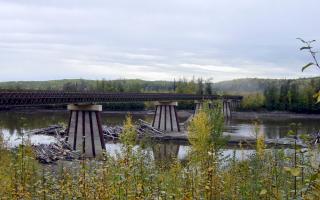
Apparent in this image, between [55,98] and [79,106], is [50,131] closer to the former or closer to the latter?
[79,106]

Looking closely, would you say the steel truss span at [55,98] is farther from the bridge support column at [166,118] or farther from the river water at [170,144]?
the bridge support column at [166,118]

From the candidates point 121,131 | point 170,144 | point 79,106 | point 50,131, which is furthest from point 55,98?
point 50,131

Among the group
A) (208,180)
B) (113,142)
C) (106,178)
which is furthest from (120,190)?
(113,142)

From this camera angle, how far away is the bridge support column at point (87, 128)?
57062 millimetres

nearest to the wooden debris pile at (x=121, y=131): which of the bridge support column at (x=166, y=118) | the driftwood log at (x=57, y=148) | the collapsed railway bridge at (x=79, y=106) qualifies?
the driftwood log at (x=57, y=148)

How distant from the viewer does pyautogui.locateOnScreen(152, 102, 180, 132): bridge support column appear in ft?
302

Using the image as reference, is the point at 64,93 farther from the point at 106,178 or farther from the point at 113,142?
the point at 106,178

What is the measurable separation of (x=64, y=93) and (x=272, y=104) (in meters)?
117

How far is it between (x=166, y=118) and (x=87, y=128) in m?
37.4

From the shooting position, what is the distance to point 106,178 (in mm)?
8125

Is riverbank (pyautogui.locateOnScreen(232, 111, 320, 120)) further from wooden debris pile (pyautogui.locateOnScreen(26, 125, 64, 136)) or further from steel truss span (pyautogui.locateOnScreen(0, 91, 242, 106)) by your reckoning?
steel truss span (pyautogui.locateOnScreen(0, 91, 242, 106))

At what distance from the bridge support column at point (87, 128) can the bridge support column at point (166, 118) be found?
34.4 metres

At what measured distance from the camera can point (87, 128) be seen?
57.5 metres

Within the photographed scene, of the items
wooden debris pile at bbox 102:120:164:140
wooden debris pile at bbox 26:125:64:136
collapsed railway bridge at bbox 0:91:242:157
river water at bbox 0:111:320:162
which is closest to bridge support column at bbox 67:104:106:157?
collapsed railway bridge at bbox 0:91:242:157
